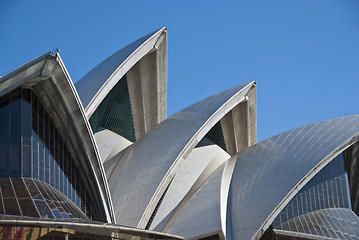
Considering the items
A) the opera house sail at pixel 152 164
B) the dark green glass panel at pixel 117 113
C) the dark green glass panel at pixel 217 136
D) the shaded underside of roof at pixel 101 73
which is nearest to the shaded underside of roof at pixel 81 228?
the opera house sail at pixel 152 164

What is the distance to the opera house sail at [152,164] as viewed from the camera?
20156mm

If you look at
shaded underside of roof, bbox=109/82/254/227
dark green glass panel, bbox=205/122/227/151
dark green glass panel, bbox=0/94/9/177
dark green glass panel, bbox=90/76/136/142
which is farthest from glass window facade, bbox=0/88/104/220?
dark green glass panel, bbox=205/122/227/151

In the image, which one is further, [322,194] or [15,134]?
[322,194]

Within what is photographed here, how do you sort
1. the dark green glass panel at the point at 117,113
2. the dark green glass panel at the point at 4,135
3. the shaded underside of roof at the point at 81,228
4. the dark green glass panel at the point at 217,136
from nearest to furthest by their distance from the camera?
the shaded underside of roof at the point at 81,228 < the dark green glass panel at the point at 4,135 < the dark green glass panel at the point at 117,113 < the dark green glass panel at the point at 217,136

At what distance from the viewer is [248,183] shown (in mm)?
29875

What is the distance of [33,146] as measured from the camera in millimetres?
21281

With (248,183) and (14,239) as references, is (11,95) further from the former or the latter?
(248,183)

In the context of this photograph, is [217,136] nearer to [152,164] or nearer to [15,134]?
[152,164]

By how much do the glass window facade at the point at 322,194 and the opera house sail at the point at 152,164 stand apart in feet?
0.18

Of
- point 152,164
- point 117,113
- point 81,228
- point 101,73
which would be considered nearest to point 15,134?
point 81,228

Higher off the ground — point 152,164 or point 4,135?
point 152,164

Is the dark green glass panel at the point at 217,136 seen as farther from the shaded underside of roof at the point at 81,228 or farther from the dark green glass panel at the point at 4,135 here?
the dark green glass panel at the point at 4,135

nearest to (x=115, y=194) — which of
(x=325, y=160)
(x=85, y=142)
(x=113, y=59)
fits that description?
(x=85, y=142)

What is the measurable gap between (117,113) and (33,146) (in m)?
14.0
